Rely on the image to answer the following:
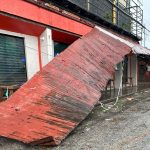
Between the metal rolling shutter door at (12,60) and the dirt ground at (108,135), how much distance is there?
9.80ft

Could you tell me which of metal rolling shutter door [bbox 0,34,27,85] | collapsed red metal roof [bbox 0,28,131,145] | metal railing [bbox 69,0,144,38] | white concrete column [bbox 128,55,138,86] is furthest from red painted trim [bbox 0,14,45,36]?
white concrete column [bbox 128,55,138,86]

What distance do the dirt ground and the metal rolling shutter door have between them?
299 cm

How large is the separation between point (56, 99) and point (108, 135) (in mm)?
1417

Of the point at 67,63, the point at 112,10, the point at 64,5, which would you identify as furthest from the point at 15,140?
the point at 112,10

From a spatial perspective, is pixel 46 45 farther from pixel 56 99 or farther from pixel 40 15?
pixel 56 99

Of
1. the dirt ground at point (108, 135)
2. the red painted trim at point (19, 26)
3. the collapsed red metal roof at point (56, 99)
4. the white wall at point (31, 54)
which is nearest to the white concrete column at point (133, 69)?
the collapsed red metal roof at point (56, 99)

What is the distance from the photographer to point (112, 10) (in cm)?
2053

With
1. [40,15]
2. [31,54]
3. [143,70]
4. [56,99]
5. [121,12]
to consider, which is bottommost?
[56,99]

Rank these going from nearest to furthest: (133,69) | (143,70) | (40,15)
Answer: (40,15), (133,69), (143,70)

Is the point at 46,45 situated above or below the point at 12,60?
above

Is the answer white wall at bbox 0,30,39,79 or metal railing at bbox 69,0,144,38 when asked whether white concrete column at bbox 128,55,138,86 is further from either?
white wall at bbox 0,30,39,79

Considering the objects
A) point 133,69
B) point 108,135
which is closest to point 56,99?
point 108,135

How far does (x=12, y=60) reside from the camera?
9.63m

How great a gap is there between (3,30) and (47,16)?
1979 millimetres
